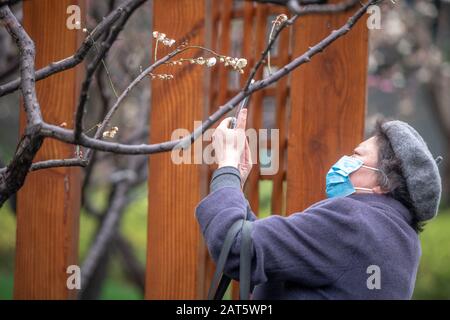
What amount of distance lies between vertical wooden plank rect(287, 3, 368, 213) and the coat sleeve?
2.76 ft

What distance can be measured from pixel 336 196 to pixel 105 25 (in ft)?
3.33

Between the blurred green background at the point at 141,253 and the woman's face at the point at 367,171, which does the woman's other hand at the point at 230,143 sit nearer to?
the woman's face at the point at 367,171

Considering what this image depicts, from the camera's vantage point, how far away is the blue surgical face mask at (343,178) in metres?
2.24

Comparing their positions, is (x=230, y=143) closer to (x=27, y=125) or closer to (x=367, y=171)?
(x=367, y=171)

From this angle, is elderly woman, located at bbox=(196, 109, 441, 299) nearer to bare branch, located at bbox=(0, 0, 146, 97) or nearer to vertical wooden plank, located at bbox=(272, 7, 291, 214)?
bare branch, located at bbox=(0, 0, 146, 97)

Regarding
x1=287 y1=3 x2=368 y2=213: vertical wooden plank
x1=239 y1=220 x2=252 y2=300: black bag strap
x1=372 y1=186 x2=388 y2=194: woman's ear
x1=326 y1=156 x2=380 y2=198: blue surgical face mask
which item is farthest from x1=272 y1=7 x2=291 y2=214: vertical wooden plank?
x1=239 y1=220 x2=252 y2=300: black bag strap

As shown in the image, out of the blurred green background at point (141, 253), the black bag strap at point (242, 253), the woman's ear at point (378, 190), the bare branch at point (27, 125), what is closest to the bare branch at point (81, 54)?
the bare branch at point (27, 125)

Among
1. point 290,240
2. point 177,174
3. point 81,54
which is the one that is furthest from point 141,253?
point 81,54

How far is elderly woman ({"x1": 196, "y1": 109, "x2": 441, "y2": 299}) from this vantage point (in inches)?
77.9

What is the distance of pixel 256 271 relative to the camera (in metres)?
1.96

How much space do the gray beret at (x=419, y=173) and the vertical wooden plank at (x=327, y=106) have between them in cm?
74

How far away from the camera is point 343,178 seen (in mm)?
2248
